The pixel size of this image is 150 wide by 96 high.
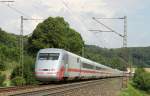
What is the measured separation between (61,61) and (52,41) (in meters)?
54.6

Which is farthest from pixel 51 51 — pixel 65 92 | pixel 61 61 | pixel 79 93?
pixel 65 92

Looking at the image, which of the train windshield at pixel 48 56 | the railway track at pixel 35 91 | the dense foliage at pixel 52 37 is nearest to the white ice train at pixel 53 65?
the train windshield at pixel 48 56

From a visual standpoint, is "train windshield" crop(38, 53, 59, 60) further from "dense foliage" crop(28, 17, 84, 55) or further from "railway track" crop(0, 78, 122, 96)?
"dense foliage" crop(28, 17, 84, 55)

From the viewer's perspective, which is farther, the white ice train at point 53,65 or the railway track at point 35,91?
the white ice train at point 53,65

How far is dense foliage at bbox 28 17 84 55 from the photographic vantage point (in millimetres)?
93875

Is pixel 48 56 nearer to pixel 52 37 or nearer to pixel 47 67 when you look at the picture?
pixel 47 67

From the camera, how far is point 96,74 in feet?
241

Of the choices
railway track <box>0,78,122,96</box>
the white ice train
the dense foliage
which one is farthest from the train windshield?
the dense foliage

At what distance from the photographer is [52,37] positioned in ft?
309

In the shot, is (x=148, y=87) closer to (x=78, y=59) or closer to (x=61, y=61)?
(x=78, y=59)

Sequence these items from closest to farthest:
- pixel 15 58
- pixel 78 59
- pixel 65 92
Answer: pixel 65 92
pixel 78 59
pixel 15 58

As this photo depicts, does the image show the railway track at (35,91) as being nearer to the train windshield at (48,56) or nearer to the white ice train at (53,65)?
the white ice train at (53,65)

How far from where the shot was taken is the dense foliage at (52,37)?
9388 cm

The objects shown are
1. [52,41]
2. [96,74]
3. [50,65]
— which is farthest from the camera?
[52,41]
